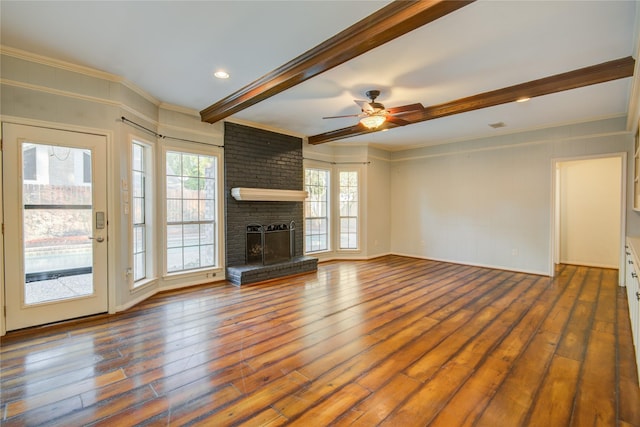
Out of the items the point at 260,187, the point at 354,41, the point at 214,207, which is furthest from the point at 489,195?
the point at 214,207

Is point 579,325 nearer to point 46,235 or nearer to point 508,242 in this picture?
point 508,242

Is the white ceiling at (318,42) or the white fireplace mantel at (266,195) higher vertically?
the white ceiling at (318,42)

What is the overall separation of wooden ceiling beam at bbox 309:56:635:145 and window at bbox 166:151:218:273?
3317 millimetres

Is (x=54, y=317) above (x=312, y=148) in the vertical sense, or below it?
below

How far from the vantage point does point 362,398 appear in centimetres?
200

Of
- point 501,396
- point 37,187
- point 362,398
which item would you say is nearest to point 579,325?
point 501,396

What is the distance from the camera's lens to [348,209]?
23.3 ft

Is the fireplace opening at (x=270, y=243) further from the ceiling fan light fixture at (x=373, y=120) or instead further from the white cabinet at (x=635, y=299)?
the white cabinet at (x=635, y=299)

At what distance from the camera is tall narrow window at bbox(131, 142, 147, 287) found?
402cm

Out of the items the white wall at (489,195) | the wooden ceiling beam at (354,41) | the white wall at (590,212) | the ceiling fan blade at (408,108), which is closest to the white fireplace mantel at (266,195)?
the wooden ceiling beam at (354,41)

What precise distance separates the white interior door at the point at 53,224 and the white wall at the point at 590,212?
8259mm

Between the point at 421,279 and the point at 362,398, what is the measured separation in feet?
11.5

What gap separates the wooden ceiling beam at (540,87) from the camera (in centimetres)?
306

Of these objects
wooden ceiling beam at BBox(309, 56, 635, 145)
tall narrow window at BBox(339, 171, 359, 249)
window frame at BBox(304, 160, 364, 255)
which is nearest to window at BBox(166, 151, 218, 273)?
window frame at BBox(304, 160, 364, 255)
